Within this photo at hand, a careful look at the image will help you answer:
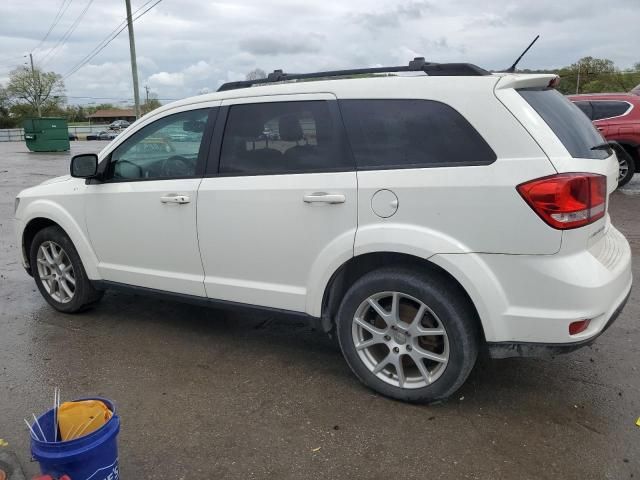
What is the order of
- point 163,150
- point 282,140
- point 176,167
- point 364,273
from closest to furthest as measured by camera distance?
point 364,273, point 282,140, point 176,167, point 163,150

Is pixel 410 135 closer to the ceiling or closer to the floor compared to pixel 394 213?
closer to the ceiling

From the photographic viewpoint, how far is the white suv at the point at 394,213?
A: 288 centimetres

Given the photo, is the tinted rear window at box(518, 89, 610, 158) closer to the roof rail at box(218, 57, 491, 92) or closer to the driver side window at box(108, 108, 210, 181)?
the roof rail at box(218, 57, 491, 92)

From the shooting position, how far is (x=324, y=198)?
3.36 m

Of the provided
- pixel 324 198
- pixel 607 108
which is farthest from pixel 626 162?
pixel 324 198

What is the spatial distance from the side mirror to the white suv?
11mm

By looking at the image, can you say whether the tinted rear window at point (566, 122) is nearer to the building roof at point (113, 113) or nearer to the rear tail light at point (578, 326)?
the rear tail light at point (578, 326)

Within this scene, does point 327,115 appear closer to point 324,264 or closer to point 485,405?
point 324,264

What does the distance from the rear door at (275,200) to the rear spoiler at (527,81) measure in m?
0.94

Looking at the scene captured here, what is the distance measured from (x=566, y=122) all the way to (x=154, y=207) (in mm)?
2772

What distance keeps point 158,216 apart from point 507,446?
8.97 feet

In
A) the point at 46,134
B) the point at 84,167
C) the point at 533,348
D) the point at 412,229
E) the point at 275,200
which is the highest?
the point at 46,134

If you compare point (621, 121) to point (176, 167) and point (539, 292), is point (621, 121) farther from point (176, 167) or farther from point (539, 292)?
point (176, 167)

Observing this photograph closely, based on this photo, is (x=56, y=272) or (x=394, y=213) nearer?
(x=394, y=213)
